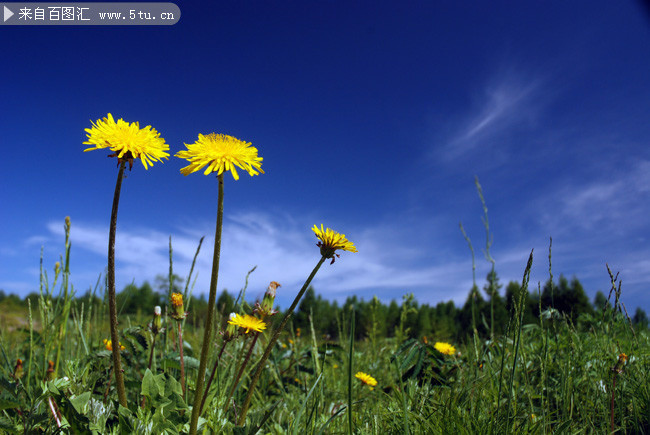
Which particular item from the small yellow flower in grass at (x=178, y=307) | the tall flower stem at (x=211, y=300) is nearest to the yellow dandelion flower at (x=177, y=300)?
the small yellow flower in grass at (x=178, y=307)

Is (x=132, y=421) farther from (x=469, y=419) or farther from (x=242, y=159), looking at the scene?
(x=469, y=419)

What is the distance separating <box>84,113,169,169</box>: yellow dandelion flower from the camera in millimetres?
1265

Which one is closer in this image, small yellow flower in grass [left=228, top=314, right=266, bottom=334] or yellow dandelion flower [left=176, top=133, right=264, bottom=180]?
yellow dandelion flower [left=176, top=133, right=264, bottom=180]

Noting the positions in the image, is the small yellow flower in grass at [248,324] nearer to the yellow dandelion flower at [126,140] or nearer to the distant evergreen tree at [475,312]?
the yellow dandelion flower at [126,140]

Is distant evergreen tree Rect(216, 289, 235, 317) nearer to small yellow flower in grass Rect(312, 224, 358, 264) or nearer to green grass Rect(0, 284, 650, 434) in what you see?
green grass Rect(0, 284, 650, 434)

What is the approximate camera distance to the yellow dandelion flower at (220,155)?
1.21 m

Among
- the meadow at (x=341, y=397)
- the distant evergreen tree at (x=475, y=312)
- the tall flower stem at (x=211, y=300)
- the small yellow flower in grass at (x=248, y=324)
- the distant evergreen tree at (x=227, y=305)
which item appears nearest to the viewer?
the tall flower stem at (x=211, y=300)

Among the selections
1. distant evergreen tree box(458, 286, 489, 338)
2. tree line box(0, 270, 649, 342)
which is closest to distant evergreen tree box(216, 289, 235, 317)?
tree line box(0, 270, 649, 342)

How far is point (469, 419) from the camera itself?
4.57 feet

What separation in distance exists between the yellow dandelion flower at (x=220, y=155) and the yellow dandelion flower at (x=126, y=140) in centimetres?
11

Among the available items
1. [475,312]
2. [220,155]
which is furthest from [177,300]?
[475,312]

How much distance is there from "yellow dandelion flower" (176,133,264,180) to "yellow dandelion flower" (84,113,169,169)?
11cm

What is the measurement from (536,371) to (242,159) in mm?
2198

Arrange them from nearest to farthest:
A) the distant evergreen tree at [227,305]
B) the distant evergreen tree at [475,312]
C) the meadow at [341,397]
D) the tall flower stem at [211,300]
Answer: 1. the tall flower stem at [211,300]
2. the meadow at [341,397]
3. the distant evergreen tree at [227,305]
4. the distant evergreen tree at [475,312]
